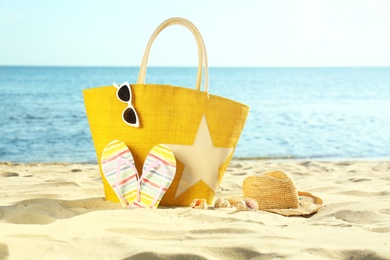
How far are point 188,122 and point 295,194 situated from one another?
29.1 inches

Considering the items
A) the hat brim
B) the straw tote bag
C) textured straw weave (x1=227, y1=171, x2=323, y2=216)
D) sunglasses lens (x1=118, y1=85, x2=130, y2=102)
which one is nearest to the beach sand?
the hat brim

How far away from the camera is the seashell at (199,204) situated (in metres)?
3.08

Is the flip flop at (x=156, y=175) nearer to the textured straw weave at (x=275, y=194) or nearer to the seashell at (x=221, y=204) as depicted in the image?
the seashell at (x=221, y=204)

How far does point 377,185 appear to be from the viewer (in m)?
4.05

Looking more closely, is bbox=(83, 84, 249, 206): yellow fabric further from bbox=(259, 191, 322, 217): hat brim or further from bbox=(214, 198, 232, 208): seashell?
bbox=(259, 191, 322, 217): hat brim

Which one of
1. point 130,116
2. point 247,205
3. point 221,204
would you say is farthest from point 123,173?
point 247,205

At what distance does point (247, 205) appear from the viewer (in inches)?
121

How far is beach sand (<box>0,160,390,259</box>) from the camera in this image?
1.97 m

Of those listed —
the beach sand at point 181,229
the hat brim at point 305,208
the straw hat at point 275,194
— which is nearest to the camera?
the beach sand at point 181,229

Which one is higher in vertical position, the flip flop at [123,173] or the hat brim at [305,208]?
the flip flop at [123,173]

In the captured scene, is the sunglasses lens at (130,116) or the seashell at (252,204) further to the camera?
the sunglasses lens at (130,116)

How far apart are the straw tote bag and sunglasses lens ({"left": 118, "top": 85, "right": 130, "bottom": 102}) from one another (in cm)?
3

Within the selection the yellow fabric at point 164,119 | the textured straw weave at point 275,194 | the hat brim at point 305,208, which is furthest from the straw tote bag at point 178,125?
the hat brim at point 305,208

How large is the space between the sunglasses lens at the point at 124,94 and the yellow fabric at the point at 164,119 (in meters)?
0.04
